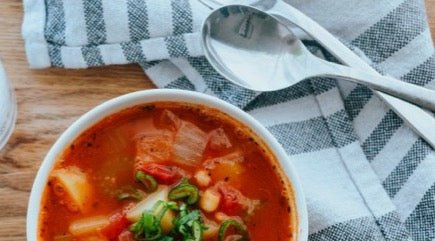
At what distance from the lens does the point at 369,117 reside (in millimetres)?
1997

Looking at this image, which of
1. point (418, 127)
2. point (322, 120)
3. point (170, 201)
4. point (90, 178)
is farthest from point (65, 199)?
point (418, 127)

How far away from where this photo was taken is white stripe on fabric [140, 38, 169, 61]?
6.46ft

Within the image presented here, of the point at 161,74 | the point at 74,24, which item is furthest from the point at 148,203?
the point at 74,24

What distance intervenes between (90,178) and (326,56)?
524 millimetres

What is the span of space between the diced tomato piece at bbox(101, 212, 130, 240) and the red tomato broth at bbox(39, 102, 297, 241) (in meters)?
0.01

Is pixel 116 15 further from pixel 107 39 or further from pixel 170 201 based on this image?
pixel 170 201

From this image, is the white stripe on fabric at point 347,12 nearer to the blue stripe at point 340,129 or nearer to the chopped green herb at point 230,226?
the blue stripe at point 340,129

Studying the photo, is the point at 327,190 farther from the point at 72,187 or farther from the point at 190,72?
the point at 72,187

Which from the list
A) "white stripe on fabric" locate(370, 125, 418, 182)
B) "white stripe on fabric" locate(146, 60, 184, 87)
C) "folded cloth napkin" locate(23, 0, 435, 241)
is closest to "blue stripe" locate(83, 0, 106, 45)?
"folded cloth napkin" locate(23, 0, 435, 241)

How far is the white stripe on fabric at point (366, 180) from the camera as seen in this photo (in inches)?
77.0

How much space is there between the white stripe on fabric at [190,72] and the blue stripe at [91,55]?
0.47ft

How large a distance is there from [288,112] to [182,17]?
275 millimetres

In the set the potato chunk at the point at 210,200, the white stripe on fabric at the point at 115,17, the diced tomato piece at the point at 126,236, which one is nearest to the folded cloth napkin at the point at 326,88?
the white stripe on fabric at the point at 115,17

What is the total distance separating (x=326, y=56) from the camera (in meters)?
2.00
